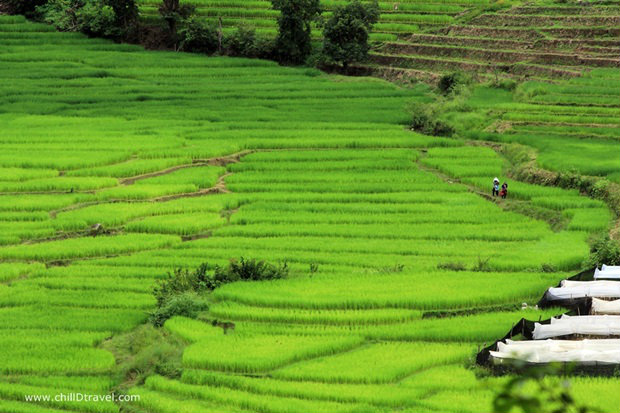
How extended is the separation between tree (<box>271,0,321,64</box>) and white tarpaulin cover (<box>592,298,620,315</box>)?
27.9m

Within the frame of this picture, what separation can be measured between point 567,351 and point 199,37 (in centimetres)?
3260

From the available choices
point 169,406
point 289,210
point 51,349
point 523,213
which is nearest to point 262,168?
point 289,210

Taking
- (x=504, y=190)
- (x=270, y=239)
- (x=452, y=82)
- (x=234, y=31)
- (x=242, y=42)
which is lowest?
(x=270, y=239)

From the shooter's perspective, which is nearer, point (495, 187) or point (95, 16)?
point (495, 187)

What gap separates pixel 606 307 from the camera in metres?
15.9

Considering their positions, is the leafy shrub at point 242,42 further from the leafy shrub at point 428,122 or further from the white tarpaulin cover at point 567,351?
the white tarpaulin cover at point 567,351

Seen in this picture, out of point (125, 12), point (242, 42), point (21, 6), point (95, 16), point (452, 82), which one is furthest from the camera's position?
point (21, 6)

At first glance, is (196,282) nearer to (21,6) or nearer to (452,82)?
(452,82)

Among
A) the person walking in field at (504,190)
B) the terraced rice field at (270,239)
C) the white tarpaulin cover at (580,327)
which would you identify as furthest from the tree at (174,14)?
the white tarpaulin cover at (580,327)

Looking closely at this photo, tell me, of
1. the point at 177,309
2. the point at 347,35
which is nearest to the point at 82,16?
the point at 347,35

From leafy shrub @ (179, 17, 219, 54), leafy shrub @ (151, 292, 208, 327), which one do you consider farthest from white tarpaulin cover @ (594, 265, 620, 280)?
leafy shrub @ (179, 17, 219, 54)

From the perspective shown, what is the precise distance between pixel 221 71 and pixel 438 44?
8.15 metres

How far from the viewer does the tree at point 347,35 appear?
4166 centimetres

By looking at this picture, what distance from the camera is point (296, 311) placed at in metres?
17.4
